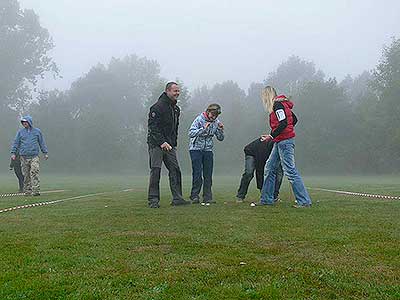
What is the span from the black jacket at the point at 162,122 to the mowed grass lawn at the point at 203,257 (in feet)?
7.77

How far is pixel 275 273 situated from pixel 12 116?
52587mm

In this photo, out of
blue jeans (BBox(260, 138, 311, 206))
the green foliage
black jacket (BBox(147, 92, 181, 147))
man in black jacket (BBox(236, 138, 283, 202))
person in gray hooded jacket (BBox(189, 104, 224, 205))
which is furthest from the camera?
the green foliage

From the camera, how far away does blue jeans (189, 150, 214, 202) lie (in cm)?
981

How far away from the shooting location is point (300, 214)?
7.10 metres

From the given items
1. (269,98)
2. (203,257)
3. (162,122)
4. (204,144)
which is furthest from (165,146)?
(203,257)

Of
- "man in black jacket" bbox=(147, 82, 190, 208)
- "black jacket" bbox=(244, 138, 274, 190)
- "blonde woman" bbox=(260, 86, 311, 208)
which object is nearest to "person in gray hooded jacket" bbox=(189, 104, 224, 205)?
"man in black jacket" bbox=(147, 82, 190, 208)

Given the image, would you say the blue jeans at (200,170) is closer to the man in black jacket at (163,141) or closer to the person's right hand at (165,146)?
the man in black jacket at (163,141)

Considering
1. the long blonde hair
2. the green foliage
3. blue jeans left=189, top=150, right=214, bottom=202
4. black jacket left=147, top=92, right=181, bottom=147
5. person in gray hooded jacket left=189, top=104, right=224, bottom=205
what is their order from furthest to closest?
the green foliage → blue jeans left=189, top=150, right=214, bottom=202 → person in gray hooded jacket left=189, top=104, right=224, bottom=205 → black jacket left=147, top=92, right=181, bottom=147 → the long blonde hair

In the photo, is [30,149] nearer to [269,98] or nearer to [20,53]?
[269,98]

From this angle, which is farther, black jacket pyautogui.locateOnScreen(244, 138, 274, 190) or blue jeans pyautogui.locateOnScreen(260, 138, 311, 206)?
black jacket pyautogui.locateOnScreen(244, 138, 274, 190)

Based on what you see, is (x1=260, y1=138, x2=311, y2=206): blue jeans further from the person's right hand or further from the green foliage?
the green foliage

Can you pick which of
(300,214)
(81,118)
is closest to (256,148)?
(300,214)

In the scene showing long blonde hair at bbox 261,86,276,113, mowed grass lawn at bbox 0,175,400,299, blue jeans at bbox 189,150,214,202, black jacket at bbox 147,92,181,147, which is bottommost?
mowed grass lawn at bbox 0,175,400,299

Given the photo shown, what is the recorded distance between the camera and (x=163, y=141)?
29.1 feet
